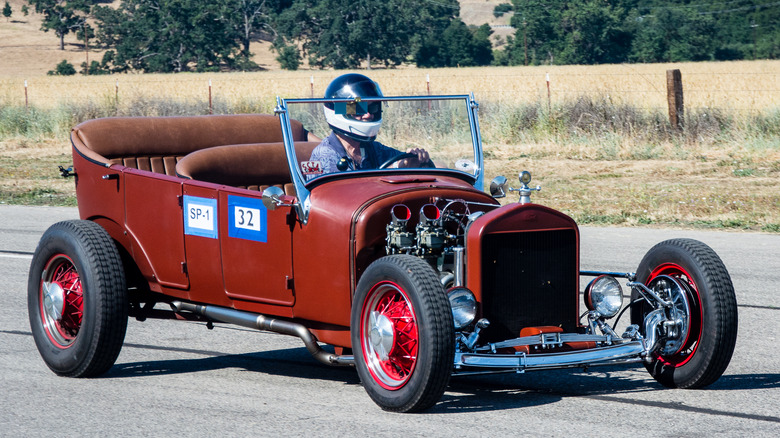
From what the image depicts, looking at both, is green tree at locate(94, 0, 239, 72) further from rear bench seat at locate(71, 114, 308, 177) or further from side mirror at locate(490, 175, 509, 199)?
side mirror at locate(490, 175, 509, 199)

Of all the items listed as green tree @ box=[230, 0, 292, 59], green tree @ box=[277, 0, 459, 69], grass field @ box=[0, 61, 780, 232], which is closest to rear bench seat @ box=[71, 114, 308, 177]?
grass field @ box=[0, 61, 780, 232]

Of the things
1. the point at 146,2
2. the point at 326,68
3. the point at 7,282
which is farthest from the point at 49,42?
the point at 7,282

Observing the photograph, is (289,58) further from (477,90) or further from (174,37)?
(477,90)

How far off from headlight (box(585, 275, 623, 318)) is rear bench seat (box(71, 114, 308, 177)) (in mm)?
2539

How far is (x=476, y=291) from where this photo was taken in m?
5.04

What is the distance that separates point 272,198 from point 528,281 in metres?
1.34

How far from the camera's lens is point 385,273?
4.80 m

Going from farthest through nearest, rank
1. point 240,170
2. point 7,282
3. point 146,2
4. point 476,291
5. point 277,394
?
point 146,2, point 7,282, point 240,170, point 277,394, point 476,291

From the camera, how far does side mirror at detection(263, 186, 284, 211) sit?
17.6 feet

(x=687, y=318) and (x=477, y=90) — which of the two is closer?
(x=687, y=318)

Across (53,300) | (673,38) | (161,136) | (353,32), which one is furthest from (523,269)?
(673,38)

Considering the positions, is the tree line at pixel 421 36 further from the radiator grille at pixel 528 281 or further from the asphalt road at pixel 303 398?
the radiator grille at pixel 528 281

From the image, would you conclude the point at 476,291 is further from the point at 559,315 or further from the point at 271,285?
the point at 271,285

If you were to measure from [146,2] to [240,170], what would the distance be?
8019cm
